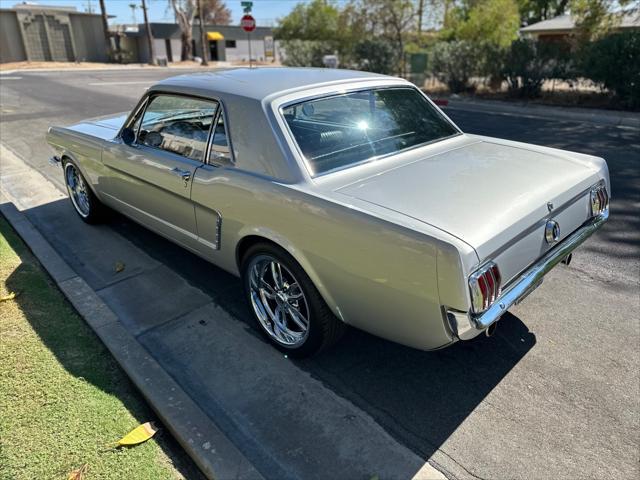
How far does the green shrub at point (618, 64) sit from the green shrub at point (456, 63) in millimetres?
4190

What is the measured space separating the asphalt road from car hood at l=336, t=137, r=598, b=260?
3.26ft

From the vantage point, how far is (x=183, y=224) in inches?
147

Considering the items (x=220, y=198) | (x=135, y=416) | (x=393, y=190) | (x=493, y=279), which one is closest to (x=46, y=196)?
(x=220, y=198)

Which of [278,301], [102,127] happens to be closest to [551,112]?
[102,127]

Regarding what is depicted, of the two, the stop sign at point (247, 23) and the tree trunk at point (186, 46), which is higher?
the stop sign at point (247, 23)

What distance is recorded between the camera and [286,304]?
10.3 ft

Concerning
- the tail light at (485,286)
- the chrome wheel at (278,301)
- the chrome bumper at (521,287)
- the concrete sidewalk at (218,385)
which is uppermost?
the tail light at (485,286)

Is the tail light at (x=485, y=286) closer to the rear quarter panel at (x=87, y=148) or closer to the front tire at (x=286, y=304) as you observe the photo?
the front tire at (x=286, y=304)

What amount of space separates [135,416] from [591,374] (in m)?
2.66

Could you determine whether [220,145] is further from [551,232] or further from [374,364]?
[551,232]

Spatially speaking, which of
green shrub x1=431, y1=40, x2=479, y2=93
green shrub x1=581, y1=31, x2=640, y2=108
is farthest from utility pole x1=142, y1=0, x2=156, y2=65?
green shrub x1=581, y1=31, x2=640, y2=108

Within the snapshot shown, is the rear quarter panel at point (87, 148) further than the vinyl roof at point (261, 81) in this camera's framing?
Yes

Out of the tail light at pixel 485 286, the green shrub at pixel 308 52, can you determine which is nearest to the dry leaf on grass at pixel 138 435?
the tail light at pixel 485 286

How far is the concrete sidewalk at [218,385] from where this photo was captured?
7.86 ft
